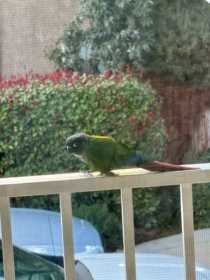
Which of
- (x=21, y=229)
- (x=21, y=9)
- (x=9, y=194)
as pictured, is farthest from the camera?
(x=21, y=9)

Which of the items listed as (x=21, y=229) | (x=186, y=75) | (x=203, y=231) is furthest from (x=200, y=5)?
(x=21, y=229)

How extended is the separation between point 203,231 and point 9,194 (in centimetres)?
175

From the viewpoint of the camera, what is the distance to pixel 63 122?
13.7 feet

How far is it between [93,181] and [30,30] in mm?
4343

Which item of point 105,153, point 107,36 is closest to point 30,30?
point 107,36

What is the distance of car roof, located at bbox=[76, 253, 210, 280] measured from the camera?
1975 mm

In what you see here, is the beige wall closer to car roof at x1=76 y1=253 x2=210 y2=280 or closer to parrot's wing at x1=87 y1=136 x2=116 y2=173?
car roof at x1=76 y1=253 x2=210 y2=280

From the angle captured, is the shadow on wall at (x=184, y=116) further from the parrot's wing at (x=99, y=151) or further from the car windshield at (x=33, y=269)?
the parrot's wing at (x=99, y=151)

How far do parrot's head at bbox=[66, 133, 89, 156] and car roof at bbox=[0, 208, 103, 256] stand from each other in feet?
2.18

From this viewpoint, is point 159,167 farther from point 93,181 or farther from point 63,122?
point 63,122

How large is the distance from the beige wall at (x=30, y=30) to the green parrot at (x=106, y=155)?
3.97 metres

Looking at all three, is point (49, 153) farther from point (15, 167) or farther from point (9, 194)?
point (9, 194)

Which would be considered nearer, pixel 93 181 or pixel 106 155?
pixel 93 181

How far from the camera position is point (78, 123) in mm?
4195
